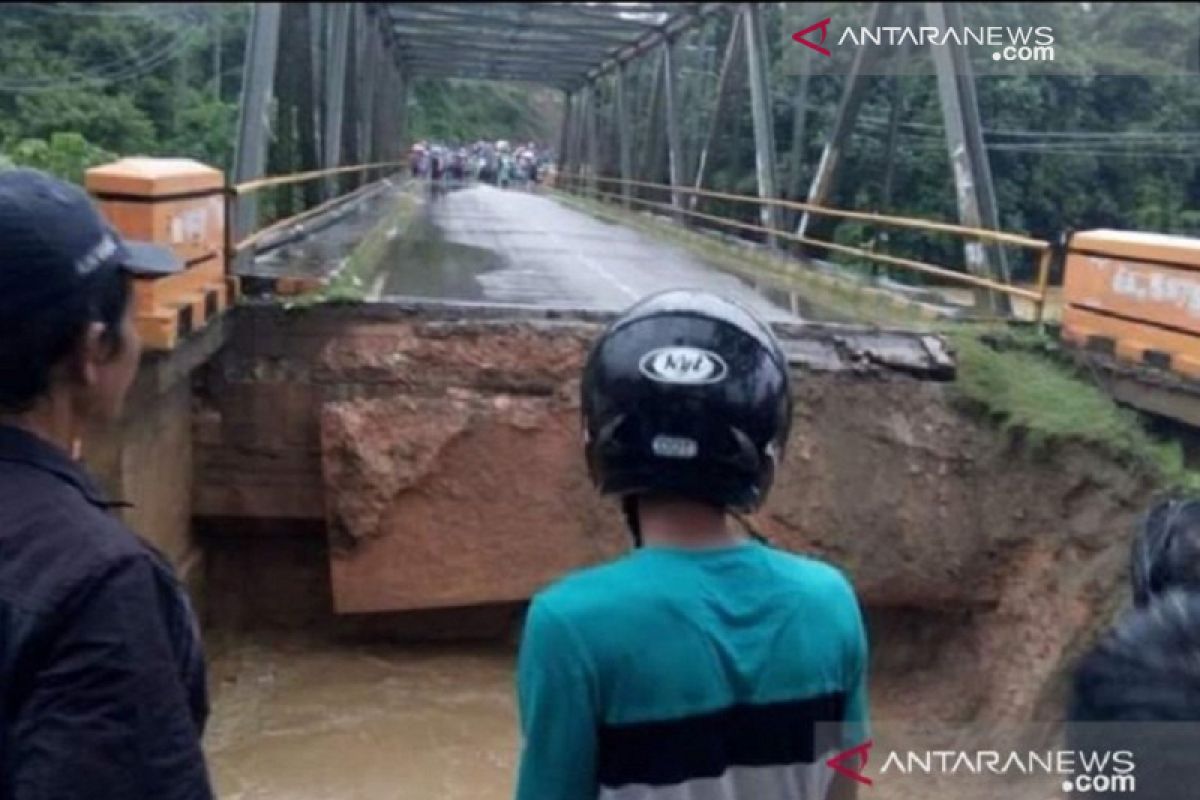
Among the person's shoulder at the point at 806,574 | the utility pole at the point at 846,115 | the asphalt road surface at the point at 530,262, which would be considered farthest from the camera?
the utility pole at the point at 846,115

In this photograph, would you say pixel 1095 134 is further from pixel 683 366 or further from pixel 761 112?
pixel 761 112

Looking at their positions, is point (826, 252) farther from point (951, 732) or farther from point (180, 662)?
point (180, 662)

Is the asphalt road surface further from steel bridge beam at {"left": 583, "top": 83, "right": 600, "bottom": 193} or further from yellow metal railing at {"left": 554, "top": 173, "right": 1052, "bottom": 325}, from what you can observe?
steel bridge beam at {"left": 583, "top": 83, "right": 600, "bottom": 193}

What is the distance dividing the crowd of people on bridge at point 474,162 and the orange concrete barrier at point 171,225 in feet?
22.5

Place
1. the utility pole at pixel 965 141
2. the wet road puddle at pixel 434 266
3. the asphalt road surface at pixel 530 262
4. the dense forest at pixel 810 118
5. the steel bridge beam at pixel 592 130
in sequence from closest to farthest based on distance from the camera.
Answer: the dense forest at pixel 810 118, the wet road puddle at pixel 434 266, the utility pole at pixel 965 141, the asphalt road surface at pixel 530 262, the steel bridge beam at pixel 592 130

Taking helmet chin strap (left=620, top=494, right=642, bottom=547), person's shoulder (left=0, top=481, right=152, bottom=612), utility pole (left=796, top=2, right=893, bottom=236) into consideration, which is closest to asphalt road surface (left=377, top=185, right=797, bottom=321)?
utility pole (left=796, top=2, right=893, bottom=236)

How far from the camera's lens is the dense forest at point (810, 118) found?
25.0 ft

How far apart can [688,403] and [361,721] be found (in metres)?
6.70

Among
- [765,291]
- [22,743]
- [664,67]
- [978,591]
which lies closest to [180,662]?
[22,743]

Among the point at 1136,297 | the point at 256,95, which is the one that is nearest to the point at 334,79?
the point at 256,95

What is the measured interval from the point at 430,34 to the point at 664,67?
5211mm

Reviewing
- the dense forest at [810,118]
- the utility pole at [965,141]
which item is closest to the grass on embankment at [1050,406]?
the dense forest at [810,118]

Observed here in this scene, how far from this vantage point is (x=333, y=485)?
8.73m

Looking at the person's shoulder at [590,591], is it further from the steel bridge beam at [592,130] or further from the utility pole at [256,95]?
the steel bridge beam at [592,130]
